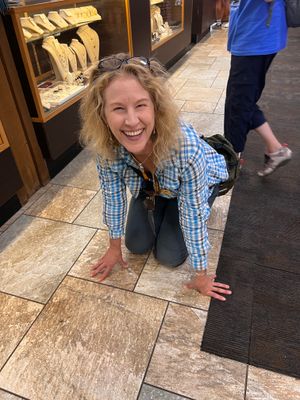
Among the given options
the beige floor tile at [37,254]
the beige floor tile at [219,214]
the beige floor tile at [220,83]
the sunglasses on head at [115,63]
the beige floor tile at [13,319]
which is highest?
the sunglasses on head at [115,63]

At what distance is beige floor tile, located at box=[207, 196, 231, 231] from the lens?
1838 mm

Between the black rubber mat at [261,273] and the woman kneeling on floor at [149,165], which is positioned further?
the black rubber mat at [261,273]

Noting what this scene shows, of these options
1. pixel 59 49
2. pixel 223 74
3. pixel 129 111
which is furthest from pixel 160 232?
pixel 223 74

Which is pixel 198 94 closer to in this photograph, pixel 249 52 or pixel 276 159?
pixel 276 159

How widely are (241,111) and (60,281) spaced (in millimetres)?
1398

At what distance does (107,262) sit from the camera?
156cm

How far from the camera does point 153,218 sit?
5.15 ft

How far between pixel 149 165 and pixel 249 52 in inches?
37.6

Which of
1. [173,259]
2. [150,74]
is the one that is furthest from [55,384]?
[150,74]

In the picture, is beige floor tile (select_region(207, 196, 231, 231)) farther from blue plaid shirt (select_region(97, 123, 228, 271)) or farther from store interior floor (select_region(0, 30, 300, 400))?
blue plaid shirt (select_region(97, 123, 228, 271))

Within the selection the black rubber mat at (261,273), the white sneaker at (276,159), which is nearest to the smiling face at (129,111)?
the black rubber mat at (261,273)

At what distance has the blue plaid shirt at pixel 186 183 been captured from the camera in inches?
45.6

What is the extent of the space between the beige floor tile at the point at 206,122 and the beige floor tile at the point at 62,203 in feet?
3.96

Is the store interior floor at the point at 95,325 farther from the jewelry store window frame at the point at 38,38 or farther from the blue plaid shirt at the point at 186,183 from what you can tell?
the jewelry store window frame at the point at 38,38
